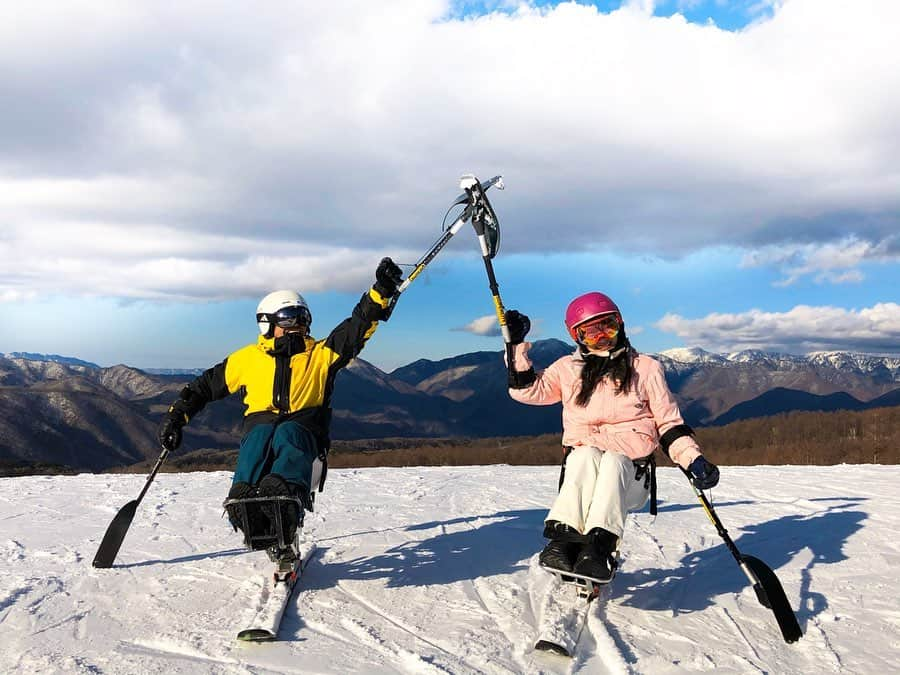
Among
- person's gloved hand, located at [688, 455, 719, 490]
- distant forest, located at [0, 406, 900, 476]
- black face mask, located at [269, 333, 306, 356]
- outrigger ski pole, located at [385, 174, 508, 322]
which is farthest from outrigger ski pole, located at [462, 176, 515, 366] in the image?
distant forest, located at [0, 406, 900, 476]

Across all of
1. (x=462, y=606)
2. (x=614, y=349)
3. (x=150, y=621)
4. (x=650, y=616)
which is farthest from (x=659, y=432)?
(x=150, y=621)

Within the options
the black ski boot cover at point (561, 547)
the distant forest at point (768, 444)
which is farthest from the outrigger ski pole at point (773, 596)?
the distant forest at point (768, 444)

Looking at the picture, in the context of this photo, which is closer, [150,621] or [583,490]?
[150,621]

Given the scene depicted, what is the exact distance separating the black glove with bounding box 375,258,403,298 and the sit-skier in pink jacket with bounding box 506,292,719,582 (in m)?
1.16

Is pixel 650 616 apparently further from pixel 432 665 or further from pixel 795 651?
pixel 432 665

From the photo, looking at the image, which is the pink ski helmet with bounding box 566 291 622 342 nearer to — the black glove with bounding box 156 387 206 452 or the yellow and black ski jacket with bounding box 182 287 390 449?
the yellow and black ski jacket with bounding box 182 287 390 449

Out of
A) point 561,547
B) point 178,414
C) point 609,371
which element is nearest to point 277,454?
point 178,414

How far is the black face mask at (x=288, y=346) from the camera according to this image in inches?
221

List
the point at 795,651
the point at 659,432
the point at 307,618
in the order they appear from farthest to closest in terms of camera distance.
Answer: the point at 659,432 → the point at 307,618 → the point at 795,651

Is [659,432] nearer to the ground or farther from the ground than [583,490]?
farther from the ground

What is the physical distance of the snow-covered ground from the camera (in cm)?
407

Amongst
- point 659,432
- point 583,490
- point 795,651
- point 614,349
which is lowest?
point 795,651

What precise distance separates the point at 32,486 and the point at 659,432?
9864mm

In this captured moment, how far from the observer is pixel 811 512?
905 centimetres
